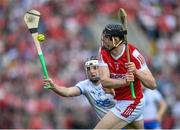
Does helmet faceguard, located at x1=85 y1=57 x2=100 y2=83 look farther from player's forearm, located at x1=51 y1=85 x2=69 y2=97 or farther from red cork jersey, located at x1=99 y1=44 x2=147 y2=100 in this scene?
red cork jersey, located at x1=99 y1=44 x2=147 y2=100

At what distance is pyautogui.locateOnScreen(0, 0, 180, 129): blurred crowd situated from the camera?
1836 cm

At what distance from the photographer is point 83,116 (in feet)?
60.9

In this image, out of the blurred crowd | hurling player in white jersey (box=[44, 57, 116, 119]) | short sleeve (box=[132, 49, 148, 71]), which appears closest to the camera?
short sleeve (box=[132, 49, 148, 71])

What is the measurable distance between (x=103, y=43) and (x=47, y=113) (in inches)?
271

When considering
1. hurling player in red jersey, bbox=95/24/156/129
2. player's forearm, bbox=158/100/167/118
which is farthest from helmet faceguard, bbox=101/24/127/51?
player's forearm, bbox=158/100/167/118

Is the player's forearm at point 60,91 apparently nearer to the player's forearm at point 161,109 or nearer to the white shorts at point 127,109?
the white shorts at point 127,109

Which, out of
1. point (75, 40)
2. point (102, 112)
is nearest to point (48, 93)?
point (75, 40)

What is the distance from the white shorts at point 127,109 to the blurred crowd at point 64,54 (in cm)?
622

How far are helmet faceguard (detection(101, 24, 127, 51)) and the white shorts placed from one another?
79 cm

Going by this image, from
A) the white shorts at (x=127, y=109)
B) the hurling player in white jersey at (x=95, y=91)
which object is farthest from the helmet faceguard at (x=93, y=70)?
the white shorts at (x=127, y=109)

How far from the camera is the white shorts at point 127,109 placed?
11.9 meters

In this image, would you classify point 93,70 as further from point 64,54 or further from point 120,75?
point 64,54

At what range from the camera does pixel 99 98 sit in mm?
12281

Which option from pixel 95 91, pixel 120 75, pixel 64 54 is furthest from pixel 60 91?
pixel 64 54
